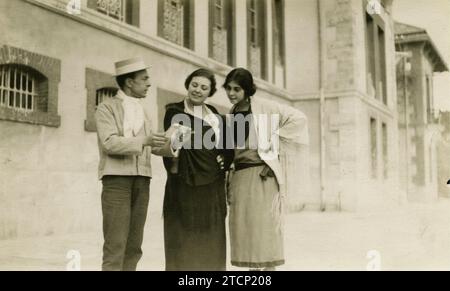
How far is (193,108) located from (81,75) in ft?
14.2

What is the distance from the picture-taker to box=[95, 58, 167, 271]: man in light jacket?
3217 millimetres


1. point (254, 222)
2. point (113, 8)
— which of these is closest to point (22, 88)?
point (113, 8)

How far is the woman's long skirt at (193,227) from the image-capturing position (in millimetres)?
3527

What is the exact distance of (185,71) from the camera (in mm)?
9781

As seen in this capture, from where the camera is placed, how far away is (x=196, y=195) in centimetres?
354

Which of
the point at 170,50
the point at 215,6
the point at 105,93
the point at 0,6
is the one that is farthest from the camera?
the point at 215,6

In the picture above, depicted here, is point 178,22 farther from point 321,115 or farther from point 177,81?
point 321,115

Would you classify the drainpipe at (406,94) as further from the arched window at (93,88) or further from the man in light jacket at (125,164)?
the man in light jacket at (125,164)

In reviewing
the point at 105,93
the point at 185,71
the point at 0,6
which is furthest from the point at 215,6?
the point at 0,6

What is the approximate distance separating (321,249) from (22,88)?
4.25m

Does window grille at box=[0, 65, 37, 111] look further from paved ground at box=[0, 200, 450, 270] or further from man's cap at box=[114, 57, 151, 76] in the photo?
man's cap at box=[114, 57, 151, 76]

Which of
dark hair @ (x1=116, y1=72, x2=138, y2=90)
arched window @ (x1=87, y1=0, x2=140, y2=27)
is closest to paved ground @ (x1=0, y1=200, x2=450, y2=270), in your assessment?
dark hair @ (x1=116, y1=72, x2=138, y2=90)
